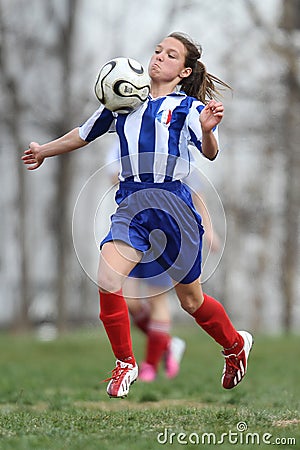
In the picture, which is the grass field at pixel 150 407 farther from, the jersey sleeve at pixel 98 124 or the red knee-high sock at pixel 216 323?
the jersey sleeve at pixel 98 124

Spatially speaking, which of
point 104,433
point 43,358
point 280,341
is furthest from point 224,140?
point 104,433

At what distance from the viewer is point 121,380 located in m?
4.33

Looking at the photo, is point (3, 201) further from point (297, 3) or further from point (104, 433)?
point (104, 433)

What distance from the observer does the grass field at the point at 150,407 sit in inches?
138

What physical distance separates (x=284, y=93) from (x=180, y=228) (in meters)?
11.7

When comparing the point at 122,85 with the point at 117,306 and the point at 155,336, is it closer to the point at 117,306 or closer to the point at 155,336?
the point at 117,306

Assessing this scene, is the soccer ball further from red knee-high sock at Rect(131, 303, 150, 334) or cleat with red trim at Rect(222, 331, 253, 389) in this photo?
red knee-high sock at Rect(131, 303, 150, 334)

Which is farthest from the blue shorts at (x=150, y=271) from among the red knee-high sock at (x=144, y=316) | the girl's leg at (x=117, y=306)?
the red knee-high sock at (x=144, y=316)

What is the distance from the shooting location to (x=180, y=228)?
4422 millimetres

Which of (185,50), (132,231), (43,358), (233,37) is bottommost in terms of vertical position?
(43,358)

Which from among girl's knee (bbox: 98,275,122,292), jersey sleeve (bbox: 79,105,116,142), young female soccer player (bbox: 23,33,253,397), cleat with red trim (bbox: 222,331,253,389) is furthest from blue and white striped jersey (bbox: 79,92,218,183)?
cleat with red trim (bbox: 222,331,253,389)

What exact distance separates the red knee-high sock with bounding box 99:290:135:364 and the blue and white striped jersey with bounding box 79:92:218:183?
60cm

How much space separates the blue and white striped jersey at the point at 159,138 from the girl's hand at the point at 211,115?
14 centimetres

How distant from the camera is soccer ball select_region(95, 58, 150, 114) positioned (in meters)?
4.26
